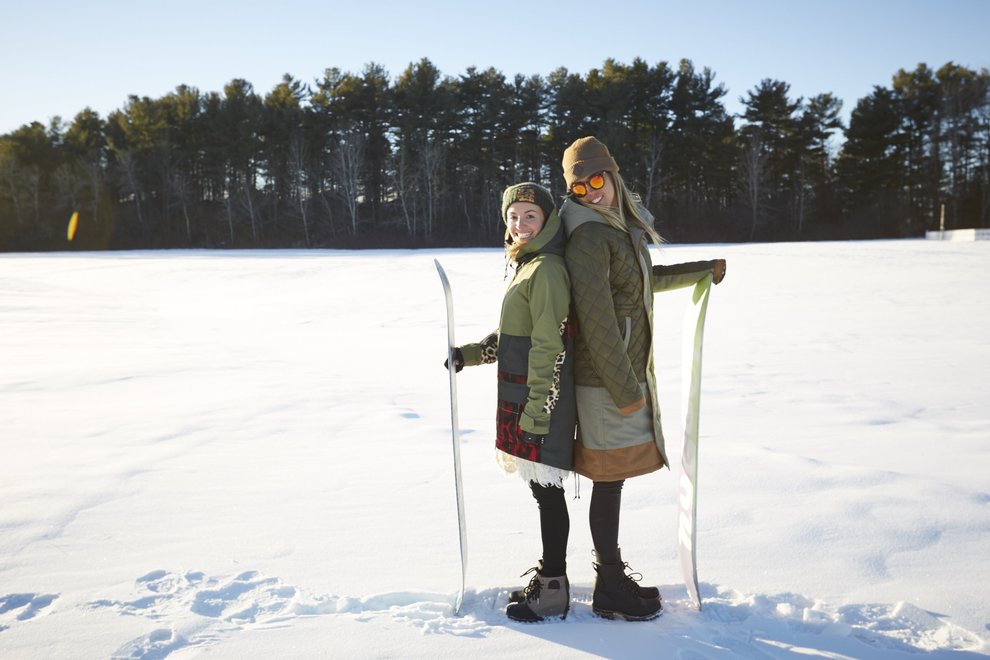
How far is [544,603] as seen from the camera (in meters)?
2.36

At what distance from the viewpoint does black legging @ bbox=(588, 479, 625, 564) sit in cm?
232

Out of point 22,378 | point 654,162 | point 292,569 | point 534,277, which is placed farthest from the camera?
point 654,162

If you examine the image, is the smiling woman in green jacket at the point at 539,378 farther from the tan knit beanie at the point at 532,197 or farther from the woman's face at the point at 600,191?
the woman's face at the point at 600,191

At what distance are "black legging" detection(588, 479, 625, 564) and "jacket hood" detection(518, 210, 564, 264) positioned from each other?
0.83 metres

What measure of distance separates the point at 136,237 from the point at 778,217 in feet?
123

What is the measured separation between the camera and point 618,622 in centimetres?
233

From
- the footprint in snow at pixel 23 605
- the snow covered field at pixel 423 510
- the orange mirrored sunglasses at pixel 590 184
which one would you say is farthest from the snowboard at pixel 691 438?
the footprint in snow at pixel 23 605

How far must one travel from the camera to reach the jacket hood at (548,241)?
A: 2.19 meters

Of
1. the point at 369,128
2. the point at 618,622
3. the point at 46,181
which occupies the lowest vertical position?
the point at 618,622

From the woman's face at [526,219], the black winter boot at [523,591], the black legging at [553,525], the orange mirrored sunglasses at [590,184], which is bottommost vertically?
the black winter boot at [523,591]

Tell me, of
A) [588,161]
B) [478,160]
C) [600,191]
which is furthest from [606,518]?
[478,160]

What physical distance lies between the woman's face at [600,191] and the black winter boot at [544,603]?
4.41 feet

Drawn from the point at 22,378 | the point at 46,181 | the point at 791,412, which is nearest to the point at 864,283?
the point at 791,412

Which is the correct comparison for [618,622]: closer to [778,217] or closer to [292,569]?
[292,569]
